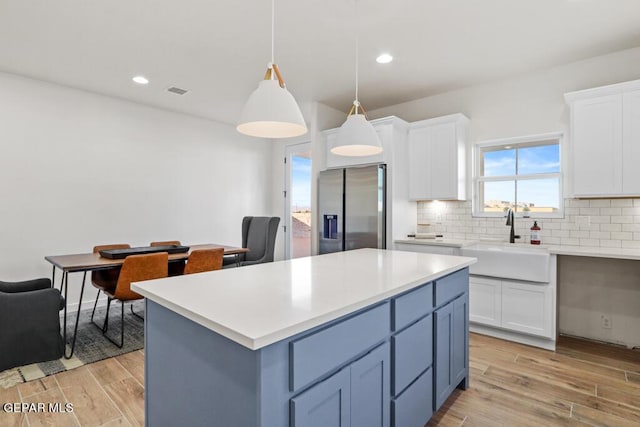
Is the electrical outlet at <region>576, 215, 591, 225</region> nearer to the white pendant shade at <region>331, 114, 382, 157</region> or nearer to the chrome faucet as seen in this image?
the chrome faucet

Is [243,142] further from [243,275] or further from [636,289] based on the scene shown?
[636,289]

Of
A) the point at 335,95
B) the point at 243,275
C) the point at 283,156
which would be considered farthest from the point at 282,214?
the point at 243,275

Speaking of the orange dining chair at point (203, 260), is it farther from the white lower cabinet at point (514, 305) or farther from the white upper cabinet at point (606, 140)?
the white upper cabinet at point (606, 140)

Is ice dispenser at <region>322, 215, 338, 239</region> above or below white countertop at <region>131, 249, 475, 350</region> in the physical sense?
above

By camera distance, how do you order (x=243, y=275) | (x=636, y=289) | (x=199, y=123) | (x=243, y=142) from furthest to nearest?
(x=243, y=142) < (x=199, y=123) < (x=636, y=289) < (x=243, y=275)

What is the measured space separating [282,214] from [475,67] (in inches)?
148

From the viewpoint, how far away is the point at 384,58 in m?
3.18

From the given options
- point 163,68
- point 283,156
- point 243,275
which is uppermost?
point 163,68

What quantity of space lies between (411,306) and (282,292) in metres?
0.69

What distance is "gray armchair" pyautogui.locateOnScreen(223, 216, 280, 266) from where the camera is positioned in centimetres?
429

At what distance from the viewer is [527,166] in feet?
12.0

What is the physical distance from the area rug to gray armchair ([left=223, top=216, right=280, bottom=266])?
1.31 meters

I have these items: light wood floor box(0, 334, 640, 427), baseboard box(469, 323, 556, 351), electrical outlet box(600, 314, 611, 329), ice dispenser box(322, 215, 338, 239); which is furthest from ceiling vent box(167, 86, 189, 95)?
electrical outlet box(600, 314, 611, 329)


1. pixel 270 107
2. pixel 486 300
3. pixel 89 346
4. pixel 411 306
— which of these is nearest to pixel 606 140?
pixel 486 300
